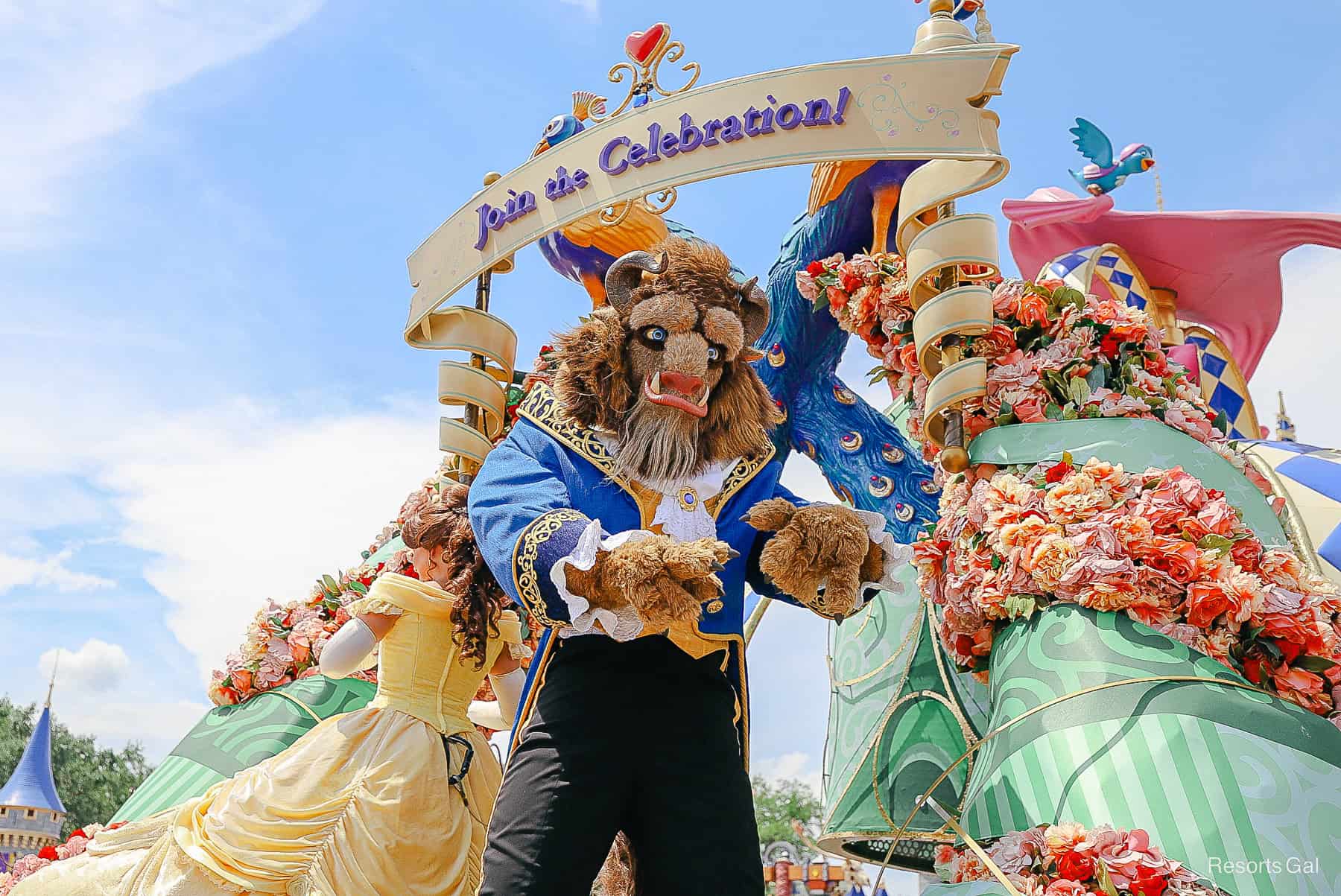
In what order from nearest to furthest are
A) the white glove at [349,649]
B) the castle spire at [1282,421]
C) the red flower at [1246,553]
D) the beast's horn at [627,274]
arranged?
the beast's horn at [627,274], the red flower at [1246,553], the white glove at [349,649], the castle spire at [1282,421]

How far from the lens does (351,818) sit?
2594 millimetres

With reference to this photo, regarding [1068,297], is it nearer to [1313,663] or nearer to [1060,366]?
[1060,366]

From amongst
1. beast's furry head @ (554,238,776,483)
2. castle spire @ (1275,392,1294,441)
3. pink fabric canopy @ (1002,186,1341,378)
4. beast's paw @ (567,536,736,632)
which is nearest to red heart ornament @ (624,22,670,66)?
beast's furry head @ (554,238,776,483)

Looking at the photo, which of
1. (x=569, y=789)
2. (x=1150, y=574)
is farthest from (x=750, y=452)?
(x=1150, y=574)

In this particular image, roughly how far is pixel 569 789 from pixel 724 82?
192cm

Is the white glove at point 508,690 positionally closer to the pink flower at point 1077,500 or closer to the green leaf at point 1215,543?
the pink flower at point 1077,500

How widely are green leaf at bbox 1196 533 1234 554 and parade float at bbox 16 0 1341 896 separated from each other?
10 mm

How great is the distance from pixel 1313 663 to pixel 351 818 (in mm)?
2325

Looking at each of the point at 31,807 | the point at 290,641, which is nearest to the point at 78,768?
the point at 31,807

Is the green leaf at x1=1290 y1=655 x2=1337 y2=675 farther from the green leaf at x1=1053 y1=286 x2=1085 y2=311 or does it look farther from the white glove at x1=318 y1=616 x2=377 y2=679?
the white glove at x1=318 y1=616 x2=377 y2=679

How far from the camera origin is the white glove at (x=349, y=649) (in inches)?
112

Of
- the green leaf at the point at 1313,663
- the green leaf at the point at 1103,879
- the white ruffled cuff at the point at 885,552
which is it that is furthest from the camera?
the green leaf at the point at 1313,663

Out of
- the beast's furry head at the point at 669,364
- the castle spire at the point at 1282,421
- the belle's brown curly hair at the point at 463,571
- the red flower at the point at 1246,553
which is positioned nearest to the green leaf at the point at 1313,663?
the red flower at the point at 1246,553

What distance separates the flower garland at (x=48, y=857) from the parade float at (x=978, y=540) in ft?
0.98
